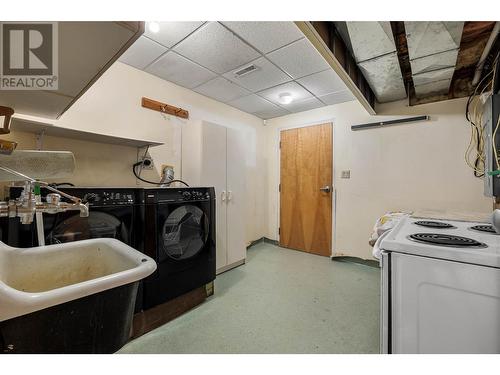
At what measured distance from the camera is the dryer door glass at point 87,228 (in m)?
1.37

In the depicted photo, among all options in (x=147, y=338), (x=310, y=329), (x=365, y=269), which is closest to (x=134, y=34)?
(x=147, y=338)

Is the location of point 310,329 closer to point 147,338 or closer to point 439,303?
point 439,303

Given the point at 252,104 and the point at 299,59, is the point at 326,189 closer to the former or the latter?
the point at 252,104

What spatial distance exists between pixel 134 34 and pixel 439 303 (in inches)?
59.4

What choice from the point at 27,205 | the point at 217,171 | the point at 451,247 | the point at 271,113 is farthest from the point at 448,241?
the point at 271,113

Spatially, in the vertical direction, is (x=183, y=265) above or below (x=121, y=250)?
below

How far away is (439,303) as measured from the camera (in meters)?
0.86

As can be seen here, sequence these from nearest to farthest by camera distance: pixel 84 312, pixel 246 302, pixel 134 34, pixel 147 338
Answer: pixel 84 312
pixel 134 34
pixel 147 338
pixel 246 302

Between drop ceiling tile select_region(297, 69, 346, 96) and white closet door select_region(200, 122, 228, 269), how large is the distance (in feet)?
3.84

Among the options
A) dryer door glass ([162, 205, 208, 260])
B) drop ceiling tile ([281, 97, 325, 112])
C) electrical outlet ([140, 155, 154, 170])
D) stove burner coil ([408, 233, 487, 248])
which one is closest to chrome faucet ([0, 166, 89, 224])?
dryer door glass ([162, 205, 208, 260])

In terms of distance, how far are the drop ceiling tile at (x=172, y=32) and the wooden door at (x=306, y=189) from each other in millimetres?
2346

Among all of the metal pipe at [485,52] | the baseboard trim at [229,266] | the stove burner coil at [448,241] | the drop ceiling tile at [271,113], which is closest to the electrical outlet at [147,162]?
the baseboard trim at [229,266]

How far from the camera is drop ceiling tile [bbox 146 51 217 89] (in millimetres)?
2172

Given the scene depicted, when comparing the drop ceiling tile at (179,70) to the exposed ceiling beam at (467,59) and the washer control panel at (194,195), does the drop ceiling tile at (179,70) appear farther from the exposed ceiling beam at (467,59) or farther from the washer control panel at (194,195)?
the exposed ceiling beam at (467,59)
